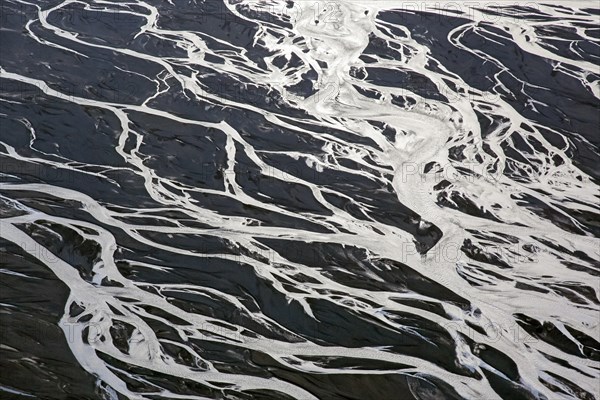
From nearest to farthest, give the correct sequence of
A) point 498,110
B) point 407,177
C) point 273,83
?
point 407,177
point 498,110
point 273,83

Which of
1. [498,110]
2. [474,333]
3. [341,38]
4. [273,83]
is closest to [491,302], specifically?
[474,333]

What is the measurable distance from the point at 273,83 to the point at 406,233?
3.55ft

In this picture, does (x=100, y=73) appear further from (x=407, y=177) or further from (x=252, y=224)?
(x=407, y=177)

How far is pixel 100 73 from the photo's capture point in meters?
2.98

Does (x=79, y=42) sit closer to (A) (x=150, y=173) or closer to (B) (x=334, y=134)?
(A) (x=150, y=173)

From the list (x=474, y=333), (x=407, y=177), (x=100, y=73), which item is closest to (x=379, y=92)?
(x=407, y=177)

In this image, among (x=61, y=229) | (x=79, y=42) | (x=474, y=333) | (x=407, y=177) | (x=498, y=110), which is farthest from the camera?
(x=79, y=42)

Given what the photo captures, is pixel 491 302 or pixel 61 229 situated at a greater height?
pixel 491 302

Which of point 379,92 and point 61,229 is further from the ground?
point 379,92

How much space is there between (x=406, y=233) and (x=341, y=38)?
1.44m

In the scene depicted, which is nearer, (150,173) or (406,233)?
(406,233)

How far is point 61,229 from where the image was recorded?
2.14m

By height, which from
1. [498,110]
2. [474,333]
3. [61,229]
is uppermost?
[498,110]

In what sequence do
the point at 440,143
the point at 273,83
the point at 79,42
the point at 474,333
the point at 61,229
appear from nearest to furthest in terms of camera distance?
Result: the point at 474,333
the point at 61,229
the point at 440,143
the point at 273,83
the point at 79,42
